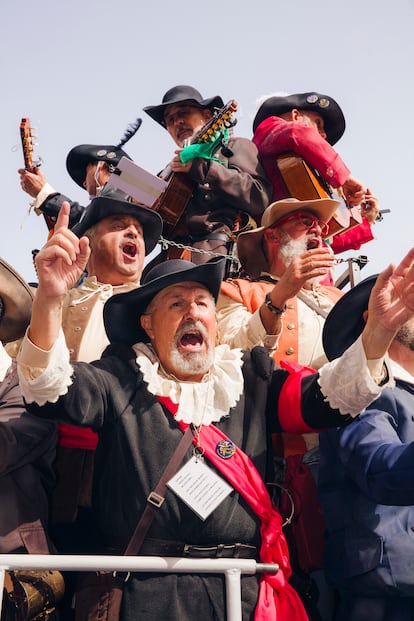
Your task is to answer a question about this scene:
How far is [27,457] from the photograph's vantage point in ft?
13.4

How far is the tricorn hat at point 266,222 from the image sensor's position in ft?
19.4

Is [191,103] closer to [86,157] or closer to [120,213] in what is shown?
[86,157]

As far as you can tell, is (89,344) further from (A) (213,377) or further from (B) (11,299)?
(A) (213,377)

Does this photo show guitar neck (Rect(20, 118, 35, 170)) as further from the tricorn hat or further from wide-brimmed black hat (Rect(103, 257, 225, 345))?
wide-brimmed black hat (Rect(103, 257, 225, 345))

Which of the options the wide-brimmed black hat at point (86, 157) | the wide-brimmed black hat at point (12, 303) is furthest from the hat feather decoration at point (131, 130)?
the wide-brimmed black hat at point (12, 303)

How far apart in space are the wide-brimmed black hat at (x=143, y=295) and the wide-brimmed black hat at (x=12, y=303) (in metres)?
0.51

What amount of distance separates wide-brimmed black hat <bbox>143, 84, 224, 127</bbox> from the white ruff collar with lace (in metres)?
3.82

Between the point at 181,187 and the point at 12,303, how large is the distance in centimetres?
250

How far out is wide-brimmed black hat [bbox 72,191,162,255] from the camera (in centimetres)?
586

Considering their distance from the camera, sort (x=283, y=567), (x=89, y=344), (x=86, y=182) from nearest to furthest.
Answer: (x=283, y=567) → (x=89, y=344) → (x=86, y=182)

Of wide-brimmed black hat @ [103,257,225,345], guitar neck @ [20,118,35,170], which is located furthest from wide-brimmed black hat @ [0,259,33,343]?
guitar neck @ [20,118,35,170]

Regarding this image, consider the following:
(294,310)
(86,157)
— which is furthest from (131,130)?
(294,310)

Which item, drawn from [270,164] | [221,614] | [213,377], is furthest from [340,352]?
[270,164]

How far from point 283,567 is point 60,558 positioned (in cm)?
111
